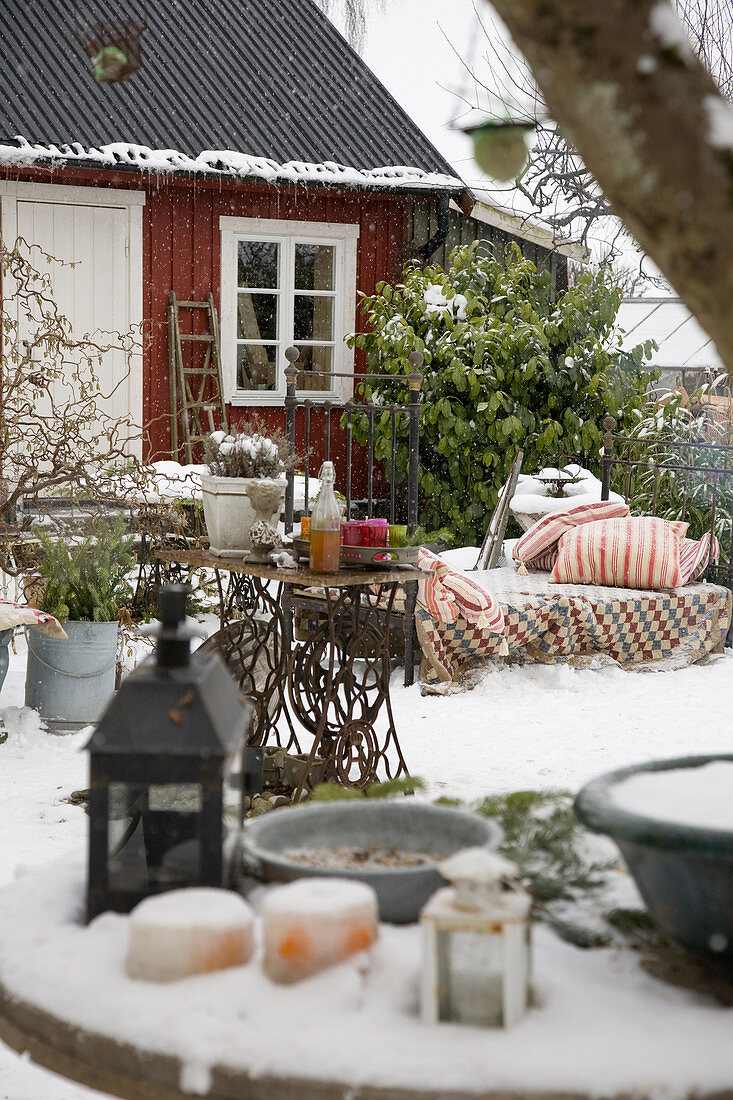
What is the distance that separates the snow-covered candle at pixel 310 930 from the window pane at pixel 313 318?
8.68 metres

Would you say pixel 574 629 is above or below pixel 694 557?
below

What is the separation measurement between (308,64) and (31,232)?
3216 mm

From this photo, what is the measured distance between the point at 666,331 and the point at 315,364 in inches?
502

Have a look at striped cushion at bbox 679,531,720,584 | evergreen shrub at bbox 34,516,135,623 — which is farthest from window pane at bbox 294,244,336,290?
evergreen shrub at bbox 34,516,135,623

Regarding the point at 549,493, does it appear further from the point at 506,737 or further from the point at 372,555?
the point at 372,555

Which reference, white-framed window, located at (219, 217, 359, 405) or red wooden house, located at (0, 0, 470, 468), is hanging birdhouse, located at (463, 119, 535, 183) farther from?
white-framed window, located at (219, 217, 359, 405)

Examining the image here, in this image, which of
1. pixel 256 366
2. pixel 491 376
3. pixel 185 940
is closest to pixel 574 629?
pixel 491 376

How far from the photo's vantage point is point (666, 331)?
2117cm

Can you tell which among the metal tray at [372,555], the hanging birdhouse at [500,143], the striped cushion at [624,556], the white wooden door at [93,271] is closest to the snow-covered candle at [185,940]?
the hanging birdhouse at [500,143]

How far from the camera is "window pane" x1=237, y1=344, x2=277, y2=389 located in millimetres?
9602

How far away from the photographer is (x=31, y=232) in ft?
28.6

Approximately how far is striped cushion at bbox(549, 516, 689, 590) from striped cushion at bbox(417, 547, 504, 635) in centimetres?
97

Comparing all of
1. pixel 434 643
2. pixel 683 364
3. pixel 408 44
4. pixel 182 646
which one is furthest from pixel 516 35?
pixel 683 364

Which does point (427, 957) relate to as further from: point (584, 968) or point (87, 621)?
point (87, 621)
